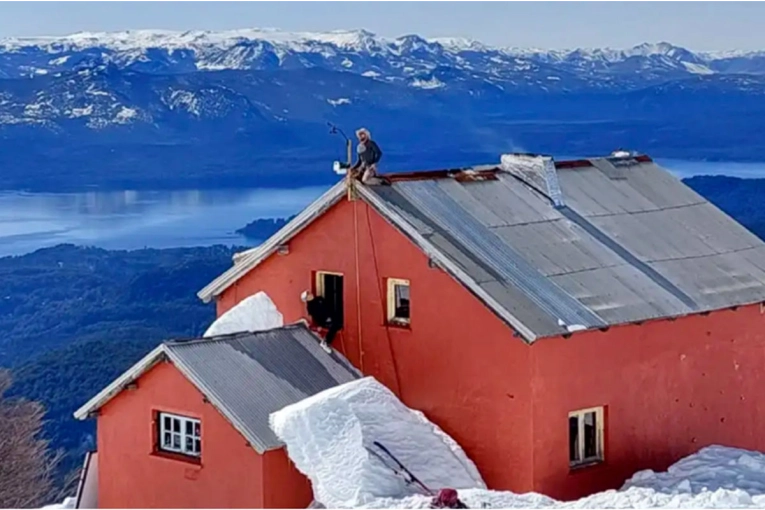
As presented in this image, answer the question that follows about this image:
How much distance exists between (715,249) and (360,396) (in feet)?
23.2

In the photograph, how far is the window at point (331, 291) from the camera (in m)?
23.5

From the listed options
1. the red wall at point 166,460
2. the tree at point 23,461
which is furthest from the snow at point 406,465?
the tree at point 23,461

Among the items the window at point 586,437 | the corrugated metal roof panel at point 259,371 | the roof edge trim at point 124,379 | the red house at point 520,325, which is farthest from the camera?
the window at point 586,437

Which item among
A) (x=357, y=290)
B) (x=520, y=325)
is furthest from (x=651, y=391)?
(x=357, y=290)

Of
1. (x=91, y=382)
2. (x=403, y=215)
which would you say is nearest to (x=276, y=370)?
(x=403, y=215)

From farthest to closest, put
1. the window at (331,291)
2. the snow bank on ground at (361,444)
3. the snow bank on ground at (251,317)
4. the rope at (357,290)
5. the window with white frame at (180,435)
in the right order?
the snow bank on ground at (251,317) → the window at (331,291) → the rope at (357,290) → the window with white frame at (180,435) → the snow bank on ground at (361,444)

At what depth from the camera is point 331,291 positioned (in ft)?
78.3

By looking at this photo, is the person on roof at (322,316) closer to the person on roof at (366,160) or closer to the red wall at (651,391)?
the person on roof at (366,160)

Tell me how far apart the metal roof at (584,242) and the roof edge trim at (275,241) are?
76 centimetres

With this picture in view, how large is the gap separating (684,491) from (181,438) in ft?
21.8

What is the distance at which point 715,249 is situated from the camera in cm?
2519

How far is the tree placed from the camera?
141ft

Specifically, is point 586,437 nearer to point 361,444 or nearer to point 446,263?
point 446,263

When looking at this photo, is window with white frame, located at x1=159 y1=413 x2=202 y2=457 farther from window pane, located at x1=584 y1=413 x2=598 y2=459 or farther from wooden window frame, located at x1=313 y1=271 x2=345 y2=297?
window pane, located at x1=584 y1=413 x2=598 y2=459
